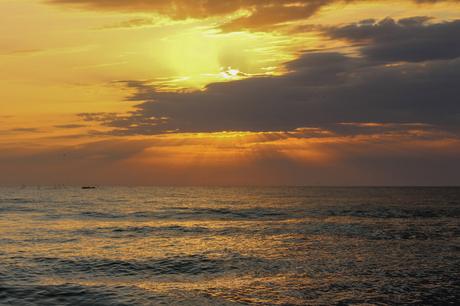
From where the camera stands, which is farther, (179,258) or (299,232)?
(299,232)

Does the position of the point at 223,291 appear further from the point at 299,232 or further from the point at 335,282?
the point at 299,232

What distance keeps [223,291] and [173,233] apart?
29.7m

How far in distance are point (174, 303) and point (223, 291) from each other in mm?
3528

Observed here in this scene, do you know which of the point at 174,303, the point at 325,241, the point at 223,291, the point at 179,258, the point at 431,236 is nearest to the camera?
the point at 174,303

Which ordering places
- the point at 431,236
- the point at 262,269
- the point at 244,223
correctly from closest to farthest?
1. the point at 262,269
2. the point at 431,236
3. the point at 244,223

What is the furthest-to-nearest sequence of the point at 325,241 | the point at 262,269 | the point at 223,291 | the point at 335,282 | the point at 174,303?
the point at 325,241
the point at 262,269
the point at 335,282
the point at 223,291
the point at 174,303

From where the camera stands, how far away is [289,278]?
97.9 feet

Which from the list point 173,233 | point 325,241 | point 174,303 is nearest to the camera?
point 174,303

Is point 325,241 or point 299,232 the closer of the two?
point 325,241

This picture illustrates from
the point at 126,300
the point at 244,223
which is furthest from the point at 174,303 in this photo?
the point at 244,223

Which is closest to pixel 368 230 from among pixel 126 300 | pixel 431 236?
pixel 431 236

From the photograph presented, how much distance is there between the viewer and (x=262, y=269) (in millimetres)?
32875

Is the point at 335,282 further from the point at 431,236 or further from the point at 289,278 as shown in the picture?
the point at 431,236

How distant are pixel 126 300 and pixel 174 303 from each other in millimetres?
2666
